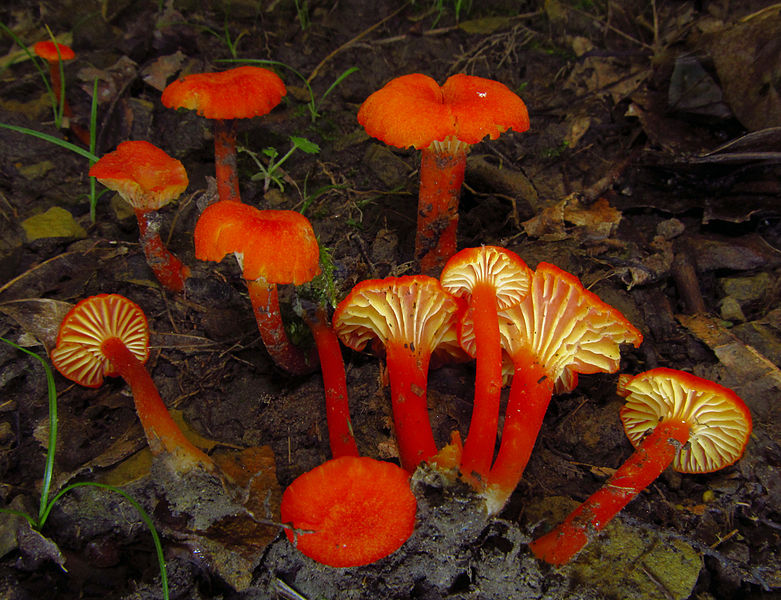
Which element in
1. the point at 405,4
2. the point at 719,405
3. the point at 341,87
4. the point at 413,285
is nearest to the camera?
the point at 719,405

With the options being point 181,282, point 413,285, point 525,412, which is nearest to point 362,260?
point 413,285

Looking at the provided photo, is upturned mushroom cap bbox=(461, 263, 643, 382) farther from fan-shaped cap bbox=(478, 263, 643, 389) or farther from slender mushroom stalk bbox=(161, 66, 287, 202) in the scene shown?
slender mushroom stalk bbox=(161, 66, 287, 202)

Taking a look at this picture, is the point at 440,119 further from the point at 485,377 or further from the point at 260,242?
the point at 485,377

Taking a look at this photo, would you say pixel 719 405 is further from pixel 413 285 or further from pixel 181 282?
pixel 181 282

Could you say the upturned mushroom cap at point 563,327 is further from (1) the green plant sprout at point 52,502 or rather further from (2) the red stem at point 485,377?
(1) the green plant sprout at point 52,502

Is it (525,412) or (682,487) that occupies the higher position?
(525,412)
